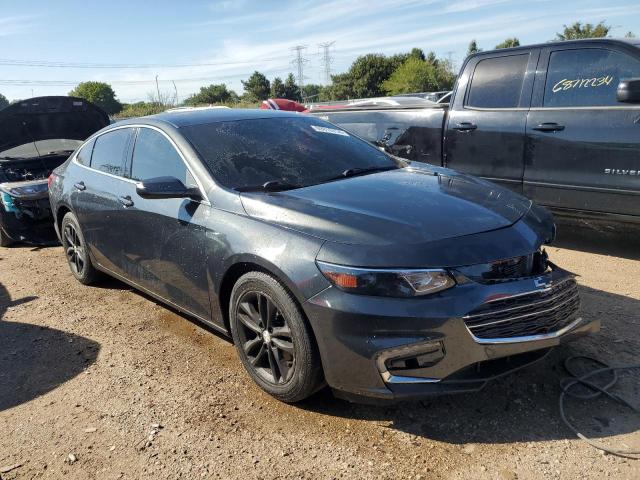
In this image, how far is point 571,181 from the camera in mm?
4988

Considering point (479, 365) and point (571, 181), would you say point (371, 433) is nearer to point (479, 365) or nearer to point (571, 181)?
point (479, 365)

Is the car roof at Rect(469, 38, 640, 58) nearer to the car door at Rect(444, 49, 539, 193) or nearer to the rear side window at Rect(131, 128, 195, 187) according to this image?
the car door at Rect(444, 49, 539, 193)

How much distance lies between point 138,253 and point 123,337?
0.66 m

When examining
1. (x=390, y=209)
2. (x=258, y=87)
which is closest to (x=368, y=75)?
(x=258, y=87)

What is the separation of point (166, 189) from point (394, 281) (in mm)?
1629

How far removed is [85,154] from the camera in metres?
5.14

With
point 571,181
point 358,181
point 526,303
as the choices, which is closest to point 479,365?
point 526,303

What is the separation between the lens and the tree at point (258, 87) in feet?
226

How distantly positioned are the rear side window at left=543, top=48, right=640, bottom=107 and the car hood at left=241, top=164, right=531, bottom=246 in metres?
2.09

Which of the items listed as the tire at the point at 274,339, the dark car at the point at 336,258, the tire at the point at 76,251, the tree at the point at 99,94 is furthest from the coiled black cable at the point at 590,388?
the tree at the point at 99,94

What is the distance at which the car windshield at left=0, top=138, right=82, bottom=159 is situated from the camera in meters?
7.29

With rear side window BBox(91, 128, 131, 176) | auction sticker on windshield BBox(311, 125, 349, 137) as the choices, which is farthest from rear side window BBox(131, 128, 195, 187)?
auction sticker on windshield BBox(311, 125, 349, 137)

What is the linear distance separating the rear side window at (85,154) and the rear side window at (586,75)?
14.1ft

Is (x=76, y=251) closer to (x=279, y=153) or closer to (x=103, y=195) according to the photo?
(x=103, y=195)
